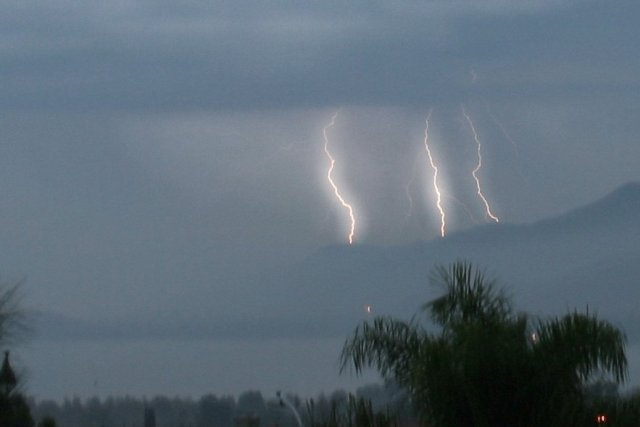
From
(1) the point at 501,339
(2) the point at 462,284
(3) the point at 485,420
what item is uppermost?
(2) the point at 462,284

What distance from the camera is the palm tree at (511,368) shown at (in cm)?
1419

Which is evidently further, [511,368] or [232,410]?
[232,410]

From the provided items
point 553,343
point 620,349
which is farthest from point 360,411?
point 620,349

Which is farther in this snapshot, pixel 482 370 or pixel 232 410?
pixel 232 410

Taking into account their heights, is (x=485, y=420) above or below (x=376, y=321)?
below

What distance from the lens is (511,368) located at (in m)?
14.2

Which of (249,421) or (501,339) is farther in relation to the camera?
(249,421)

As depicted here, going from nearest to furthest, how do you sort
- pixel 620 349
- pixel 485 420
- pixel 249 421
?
pixel 485 420, pixel 620 349, pixel 249 421

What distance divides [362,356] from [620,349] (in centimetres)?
351

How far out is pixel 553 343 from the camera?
15.0 metres

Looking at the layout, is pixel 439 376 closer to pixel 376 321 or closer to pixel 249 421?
pixel 376 321

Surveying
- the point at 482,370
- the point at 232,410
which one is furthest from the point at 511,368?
the point at 232,410

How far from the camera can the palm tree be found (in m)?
14.2

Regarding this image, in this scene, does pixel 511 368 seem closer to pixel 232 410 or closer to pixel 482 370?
pixel 482 370
